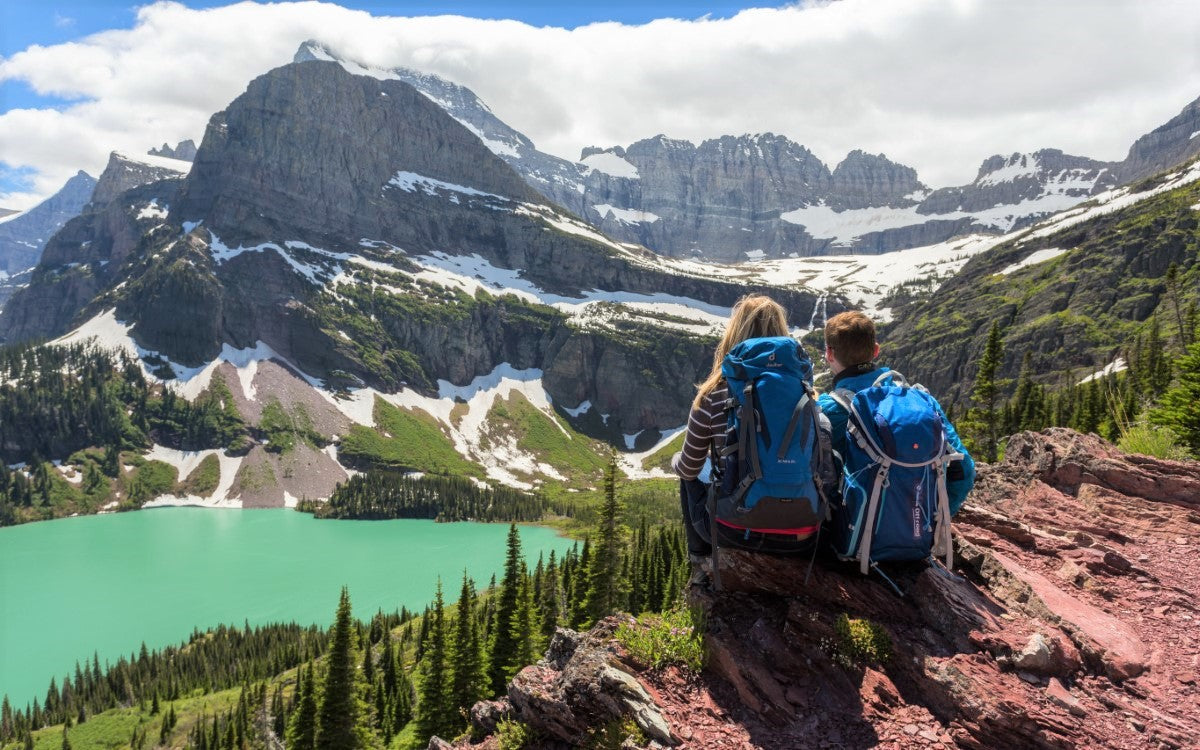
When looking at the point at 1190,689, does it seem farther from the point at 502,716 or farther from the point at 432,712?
the point at 432,712

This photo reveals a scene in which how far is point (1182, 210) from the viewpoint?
521ft

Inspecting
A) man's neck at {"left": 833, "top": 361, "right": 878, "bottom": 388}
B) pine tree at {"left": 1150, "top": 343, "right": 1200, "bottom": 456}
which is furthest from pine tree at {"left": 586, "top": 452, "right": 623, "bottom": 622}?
man's neck at {"left": 833, "top": 361, "right": 878, "bottom": 388}

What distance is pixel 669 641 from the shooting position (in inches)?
261

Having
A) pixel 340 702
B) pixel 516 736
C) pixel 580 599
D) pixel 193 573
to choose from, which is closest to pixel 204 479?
pixel 193 573

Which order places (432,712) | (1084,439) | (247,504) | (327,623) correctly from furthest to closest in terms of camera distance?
(247,504) → (327,623) → (432,712) → (1084,439)

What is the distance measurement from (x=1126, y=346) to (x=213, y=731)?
155668 millimetres

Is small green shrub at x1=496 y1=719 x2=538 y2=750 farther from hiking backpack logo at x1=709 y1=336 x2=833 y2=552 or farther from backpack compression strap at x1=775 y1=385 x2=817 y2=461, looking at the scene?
backpack compression strap at x1=775 y1=385 x2=817 y2=461

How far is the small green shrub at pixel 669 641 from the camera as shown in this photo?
21.1 ft

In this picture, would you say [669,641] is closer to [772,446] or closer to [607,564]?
[772,446]

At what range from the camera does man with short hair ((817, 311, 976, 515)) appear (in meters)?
7.03

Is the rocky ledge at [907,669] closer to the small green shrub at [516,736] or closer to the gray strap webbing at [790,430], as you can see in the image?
the small green shrub at [516,736]

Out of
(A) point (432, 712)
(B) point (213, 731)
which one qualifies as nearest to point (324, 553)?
(B) point (213, 731)

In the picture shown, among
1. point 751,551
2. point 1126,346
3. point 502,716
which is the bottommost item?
point 502,716

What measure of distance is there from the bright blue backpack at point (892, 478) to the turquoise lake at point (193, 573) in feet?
269
